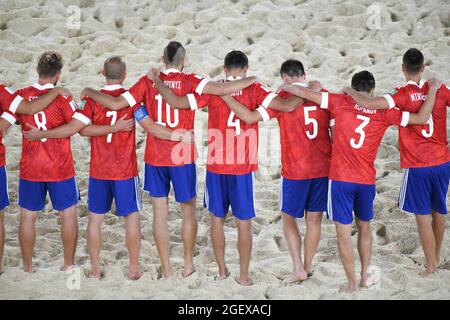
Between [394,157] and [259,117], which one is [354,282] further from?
[394,157]

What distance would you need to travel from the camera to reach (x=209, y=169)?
5383 millimetres

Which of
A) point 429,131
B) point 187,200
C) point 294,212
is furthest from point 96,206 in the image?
point 429,131

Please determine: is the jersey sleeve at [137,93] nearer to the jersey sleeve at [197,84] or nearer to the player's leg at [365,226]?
the jersey sleeve at [197,84]

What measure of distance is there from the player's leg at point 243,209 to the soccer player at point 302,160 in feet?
0.88

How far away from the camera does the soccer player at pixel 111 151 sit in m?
5.33

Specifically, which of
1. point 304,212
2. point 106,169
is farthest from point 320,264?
point 106,169

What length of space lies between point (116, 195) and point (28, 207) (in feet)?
2.23

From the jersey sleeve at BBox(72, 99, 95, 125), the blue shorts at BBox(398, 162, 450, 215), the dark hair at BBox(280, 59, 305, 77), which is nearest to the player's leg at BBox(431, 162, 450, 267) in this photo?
the blue shorts at BBox(398, 162, 450, 215)

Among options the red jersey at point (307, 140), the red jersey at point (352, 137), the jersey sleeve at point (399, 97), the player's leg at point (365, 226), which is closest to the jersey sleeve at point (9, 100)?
the red jersey at point (307, 140)

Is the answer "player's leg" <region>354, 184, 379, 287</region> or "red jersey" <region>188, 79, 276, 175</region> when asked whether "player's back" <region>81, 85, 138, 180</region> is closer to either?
"red jersey" <region>188, 79, 276, 175</region>

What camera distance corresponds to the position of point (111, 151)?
537 cm

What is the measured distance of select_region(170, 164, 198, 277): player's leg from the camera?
5406mm

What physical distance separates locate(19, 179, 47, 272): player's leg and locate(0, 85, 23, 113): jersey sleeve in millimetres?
555
